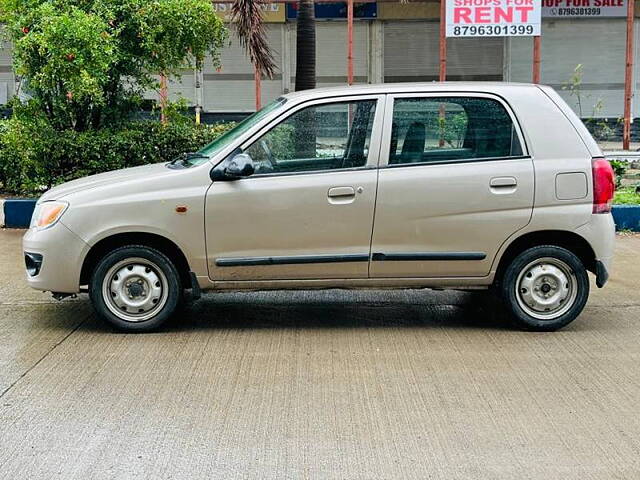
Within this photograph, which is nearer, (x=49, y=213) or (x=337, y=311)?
(x=49, y=213)

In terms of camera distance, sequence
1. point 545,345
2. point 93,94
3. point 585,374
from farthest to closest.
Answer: point 93,94, point 545,345, point 585,374

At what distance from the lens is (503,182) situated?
6.83m

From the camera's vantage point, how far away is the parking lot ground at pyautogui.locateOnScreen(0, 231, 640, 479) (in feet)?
15.0

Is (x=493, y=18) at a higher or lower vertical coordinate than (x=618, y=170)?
higher

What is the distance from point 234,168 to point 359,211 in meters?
0.97

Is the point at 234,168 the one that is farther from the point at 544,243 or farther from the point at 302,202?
the point at 544,243

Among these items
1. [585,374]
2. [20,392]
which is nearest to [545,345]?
[585,374]

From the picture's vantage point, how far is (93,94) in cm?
1044

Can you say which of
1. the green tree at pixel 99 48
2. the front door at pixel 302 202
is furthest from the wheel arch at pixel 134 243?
the green tree at pixel 99 48

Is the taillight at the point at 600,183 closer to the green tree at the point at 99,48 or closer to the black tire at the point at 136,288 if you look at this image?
the black tire at the point at 136,288

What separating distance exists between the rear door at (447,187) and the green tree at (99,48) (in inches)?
178

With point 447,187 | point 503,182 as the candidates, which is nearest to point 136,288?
point 447,187

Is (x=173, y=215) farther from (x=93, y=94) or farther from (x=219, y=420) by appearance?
(x=93, y=94)

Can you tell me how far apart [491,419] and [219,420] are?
5.00ft
